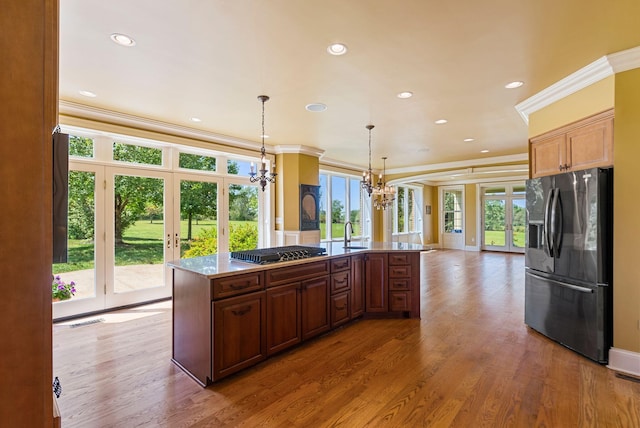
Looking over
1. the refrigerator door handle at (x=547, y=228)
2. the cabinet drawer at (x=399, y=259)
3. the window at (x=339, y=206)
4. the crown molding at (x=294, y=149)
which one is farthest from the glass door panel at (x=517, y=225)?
the cabinet drawer at (x=399, y=259)

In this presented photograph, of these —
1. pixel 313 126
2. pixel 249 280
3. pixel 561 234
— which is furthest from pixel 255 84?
pixel 561 234

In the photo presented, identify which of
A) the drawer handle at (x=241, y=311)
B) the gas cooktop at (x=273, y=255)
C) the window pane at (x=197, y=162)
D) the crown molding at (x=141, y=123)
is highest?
the crown molding at (x=141, y=123)

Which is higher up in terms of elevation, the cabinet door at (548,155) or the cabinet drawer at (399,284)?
the cabinet door at (548,155)

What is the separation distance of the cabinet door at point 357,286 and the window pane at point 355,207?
16.0 ft

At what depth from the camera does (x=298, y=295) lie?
309 cm

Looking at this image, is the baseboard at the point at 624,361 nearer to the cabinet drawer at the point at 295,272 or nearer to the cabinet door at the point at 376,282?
the cabinet door at the point at 376,282

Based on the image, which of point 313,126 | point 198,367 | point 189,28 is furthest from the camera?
point 313,126

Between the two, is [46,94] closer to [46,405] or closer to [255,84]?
[46,405]

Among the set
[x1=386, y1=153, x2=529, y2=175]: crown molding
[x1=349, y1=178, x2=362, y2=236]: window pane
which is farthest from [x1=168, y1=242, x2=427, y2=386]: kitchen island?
[x1=386, y1=153, x2=529, y2=175]: crown molding

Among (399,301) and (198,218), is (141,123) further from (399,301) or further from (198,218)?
(399,301)

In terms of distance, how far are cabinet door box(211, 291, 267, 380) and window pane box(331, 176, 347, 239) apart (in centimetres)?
565

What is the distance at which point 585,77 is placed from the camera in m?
2.95

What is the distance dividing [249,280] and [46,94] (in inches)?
78.0

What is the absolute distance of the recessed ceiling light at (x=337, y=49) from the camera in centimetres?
254
